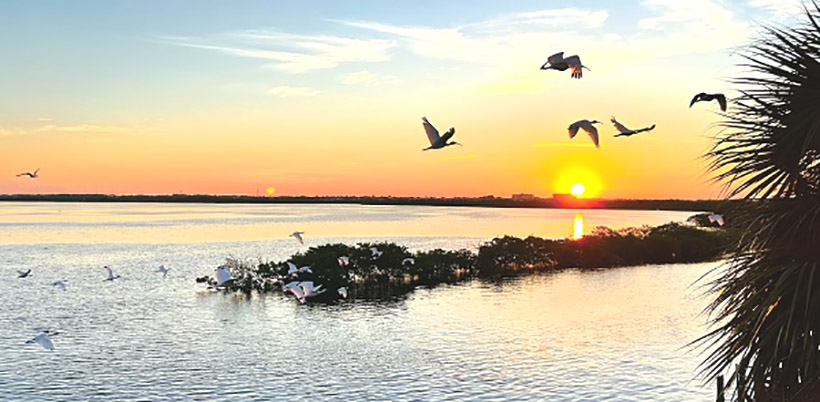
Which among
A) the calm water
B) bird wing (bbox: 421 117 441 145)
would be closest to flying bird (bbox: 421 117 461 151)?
bird wing (bbox: 421 117 441 145)

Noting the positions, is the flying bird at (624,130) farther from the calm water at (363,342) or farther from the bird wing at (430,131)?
the calm water at (363,342)

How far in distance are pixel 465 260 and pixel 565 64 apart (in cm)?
4414

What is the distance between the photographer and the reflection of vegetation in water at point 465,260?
2015 inches

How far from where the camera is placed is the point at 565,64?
59.1ft

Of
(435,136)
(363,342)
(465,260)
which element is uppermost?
(435,136)

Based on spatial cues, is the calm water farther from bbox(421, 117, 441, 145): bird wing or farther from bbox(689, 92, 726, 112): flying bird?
bbox(689, 92, 726, 112): flying bird

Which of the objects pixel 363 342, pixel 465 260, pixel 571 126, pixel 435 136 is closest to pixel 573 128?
pixel 571 126

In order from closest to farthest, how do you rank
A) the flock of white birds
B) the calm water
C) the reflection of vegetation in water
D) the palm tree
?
1. the palm tree
2. the flock of white birds
3. the calm water
4. the reflection of vegetation in water

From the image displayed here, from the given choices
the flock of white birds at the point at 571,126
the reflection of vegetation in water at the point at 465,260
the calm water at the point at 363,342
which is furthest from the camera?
the reflection of vegetation in water at the point at 465,260

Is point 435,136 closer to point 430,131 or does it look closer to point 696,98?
point 430,131

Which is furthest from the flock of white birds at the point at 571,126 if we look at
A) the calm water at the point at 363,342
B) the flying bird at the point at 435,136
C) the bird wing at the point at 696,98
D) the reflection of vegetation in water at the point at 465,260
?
the reflection of vegetation in water at the point at 465,260

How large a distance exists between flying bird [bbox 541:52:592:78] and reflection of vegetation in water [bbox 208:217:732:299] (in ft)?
77.2

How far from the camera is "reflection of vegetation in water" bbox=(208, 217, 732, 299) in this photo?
5119 cm

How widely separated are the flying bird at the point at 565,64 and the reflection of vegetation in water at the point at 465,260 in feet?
77.2
